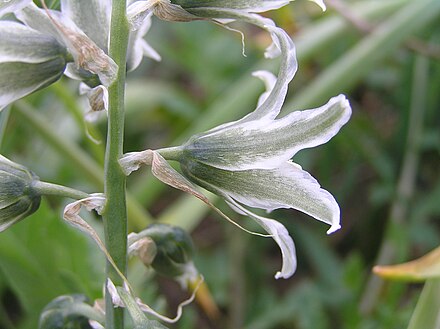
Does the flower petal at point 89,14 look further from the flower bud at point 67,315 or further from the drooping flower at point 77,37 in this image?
the flower bud at point 67,315

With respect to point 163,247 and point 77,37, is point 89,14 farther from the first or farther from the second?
point 163,247

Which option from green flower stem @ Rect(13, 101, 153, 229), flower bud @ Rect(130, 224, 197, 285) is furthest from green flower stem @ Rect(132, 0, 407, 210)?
flower bud @ Rect(130, 224, 197, 285)

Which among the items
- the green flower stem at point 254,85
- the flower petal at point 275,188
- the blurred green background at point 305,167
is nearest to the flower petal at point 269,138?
the flower petal at point 275,188

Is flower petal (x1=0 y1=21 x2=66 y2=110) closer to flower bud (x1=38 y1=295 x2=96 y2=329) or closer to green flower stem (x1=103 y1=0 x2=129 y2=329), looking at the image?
green flower stem (x1=103 y1=0 x2=129 y2=329)

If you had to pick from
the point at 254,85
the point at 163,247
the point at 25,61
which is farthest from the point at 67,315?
the point at 254,85

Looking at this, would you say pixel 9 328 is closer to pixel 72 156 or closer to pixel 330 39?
pixel 72 156

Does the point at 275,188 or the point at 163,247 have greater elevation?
the point at 275,188
